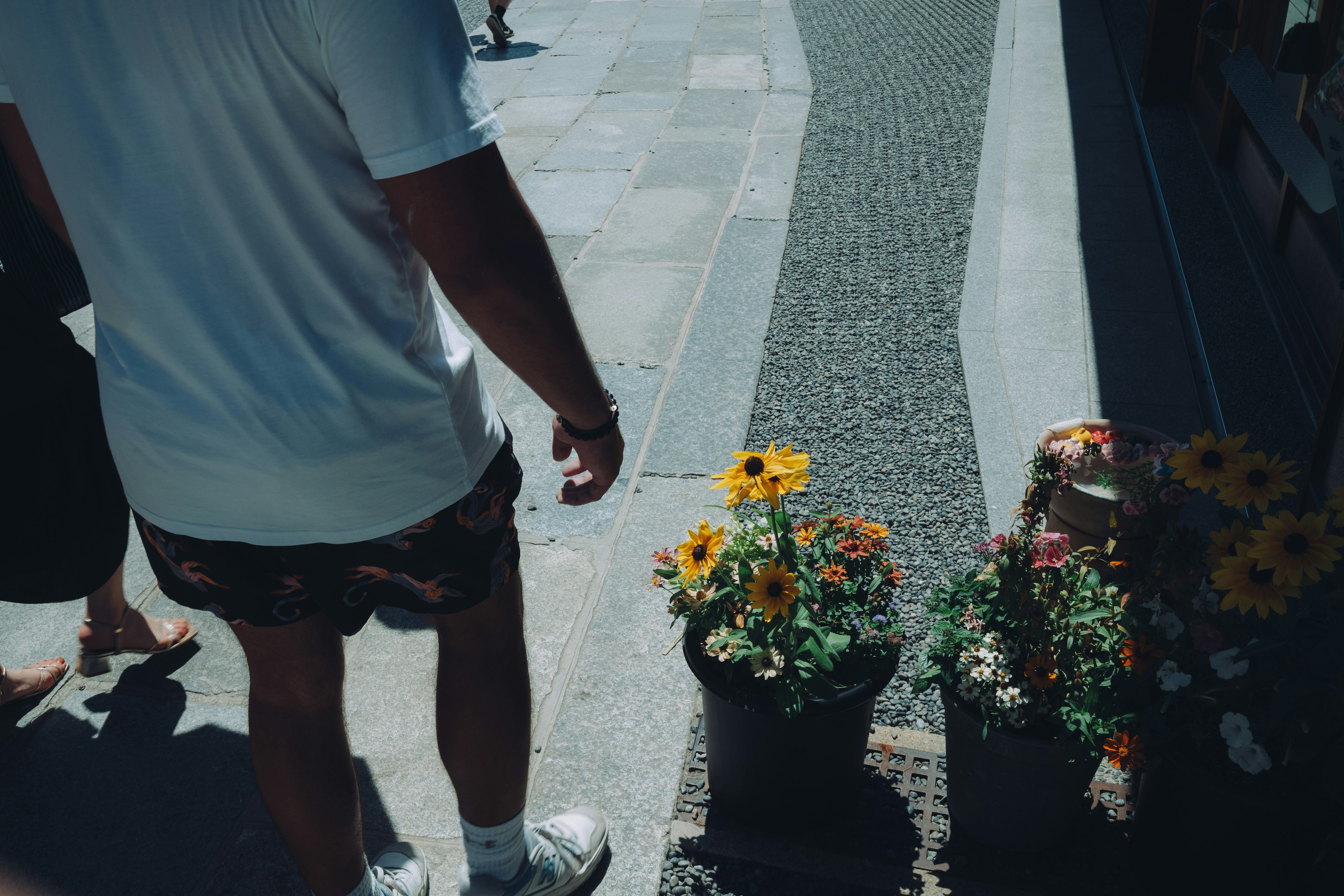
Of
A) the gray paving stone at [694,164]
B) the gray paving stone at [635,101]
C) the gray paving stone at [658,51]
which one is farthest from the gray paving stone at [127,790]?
the gray paving stone at [658,51]

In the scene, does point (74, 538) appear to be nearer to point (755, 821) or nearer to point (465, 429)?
point (465, 429)

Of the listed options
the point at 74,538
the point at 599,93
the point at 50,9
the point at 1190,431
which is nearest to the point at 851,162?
the point at 599,93

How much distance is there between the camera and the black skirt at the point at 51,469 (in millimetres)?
2031

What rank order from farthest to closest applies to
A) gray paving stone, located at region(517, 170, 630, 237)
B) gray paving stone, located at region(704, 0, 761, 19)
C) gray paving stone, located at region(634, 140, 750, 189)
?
gray paving stone, located at region(704, 0, 761, 19) < gray paving stone, located at region(634, 140, 750, 189) < gray paving stone, located at region(517, 170, 630, 237)

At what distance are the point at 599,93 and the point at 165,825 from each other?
6697 mm

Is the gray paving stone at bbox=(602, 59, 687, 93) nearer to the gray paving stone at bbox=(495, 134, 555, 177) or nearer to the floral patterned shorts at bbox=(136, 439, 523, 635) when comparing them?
the gray paving stone at bbox=(495, 134, 555, 177)

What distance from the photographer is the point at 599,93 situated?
7.80 meters

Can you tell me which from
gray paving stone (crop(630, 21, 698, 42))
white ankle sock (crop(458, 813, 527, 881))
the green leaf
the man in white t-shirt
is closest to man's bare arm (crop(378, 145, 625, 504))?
the man in white t-shirt

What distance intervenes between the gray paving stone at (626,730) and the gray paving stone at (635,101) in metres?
5.15

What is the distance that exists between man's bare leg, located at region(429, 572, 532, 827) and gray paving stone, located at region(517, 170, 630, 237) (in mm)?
4084

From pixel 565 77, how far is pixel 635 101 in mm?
1055

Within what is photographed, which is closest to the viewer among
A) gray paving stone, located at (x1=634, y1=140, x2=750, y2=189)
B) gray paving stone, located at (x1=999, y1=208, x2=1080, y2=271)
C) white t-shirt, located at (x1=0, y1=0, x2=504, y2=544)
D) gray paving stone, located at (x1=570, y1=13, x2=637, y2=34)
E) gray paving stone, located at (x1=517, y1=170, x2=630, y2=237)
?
white t-shirt, located at (x1=0, y1=0, x2=504, y2=544)

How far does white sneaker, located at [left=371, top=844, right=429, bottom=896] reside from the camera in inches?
80.7

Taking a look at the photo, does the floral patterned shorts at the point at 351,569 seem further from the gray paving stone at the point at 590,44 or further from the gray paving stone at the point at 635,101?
the gray paving stone at the point at 590,44
